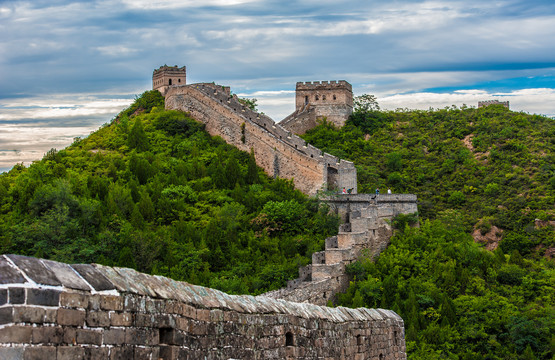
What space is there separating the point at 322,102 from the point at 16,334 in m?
51.0

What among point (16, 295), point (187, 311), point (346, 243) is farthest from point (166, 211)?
point (16, 295)

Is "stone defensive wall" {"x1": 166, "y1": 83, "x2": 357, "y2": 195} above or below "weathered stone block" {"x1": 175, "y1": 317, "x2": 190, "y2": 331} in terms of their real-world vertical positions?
above

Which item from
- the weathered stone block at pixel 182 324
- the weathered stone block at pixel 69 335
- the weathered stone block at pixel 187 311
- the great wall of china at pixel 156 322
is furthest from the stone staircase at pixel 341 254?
the weathered stone block at pixel 69 335

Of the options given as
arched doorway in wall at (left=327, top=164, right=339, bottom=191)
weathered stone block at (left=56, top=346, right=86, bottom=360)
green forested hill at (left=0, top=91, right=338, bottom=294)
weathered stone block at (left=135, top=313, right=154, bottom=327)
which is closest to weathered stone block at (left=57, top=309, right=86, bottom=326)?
weathered stone block at (left=56, top=346, right=86, bottom=360)

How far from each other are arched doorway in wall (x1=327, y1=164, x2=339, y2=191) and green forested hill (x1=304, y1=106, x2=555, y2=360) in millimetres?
3997

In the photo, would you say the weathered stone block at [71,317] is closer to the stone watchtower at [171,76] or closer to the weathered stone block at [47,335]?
the weathered stone block at [47,335]

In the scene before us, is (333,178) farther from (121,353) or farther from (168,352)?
(121,353)

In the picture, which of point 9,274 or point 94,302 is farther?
point 94,302

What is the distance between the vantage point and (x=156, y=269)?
3073 cm

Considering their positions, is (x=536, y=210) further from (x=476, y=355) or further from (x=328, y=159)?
(x=476, y=355)

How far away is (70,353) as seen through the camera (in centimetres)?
590

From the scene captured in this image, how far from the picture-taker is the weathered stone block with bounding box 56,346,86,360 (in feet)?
19.1

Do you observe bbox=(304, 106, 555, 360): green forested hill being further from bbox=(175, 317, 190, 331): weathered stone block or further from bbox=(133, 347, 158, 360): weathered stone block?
bbox=(133, 347, 158, 360): weathered stone block

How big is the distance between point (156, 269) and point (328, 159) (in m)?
13.6
